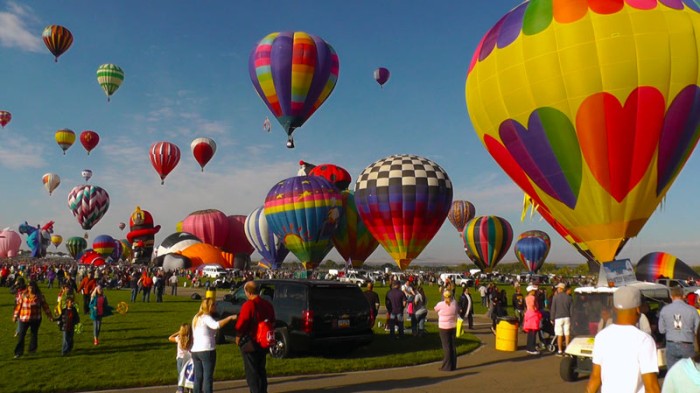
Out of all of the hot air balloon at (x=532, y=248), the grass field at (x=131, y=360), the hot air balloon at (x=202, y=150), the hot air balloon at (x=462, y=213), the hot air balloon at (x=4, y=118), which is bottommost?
the grass field at (x=131, y=360)

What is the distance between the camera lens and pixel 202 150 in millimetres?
60406

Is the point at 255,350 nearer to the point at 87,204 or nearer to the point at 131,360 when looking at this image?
the point at 131,360

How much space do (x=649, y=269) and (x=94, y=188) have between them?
6851 centimetres

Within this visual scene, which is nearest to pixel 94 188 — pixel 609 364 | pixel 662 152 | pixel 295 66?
pixel 295 66

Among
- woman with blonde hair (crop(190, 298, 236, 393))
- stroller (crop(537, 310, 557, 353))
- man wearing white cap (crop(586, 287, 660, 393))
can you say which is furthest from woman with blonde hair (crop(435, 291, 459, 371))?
man wearing white cap (crop(586, 287, 660, 393))

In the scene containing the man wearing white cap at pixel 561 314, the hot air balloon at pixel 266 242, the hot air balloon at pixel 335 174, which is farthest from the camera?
the hot air balloon at pixel 266 242

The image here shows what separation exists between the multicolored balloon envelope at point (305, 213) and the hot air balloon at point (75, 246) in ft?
234

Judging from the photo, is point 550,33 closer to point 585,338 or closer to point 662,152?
point 662,152

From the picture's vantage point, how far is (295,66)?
37219mm

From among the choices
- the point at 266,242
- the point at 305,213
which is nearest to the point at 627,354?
the point at 305,213

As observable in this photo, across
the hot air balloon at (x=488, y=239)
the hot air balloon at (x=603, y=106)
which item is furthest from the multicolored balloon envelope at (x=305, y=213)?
the hot air balloon at (x=488, y=239)

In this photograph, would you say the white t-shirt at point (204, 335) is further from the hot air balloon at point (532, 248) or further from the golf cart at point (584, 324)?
the hot air balloon at point (532, 248)

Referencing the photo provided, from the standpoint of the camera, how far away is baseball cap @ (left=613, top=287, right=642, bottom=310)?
432 cm

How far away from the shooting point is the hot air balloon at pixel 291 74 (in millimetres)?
37312
